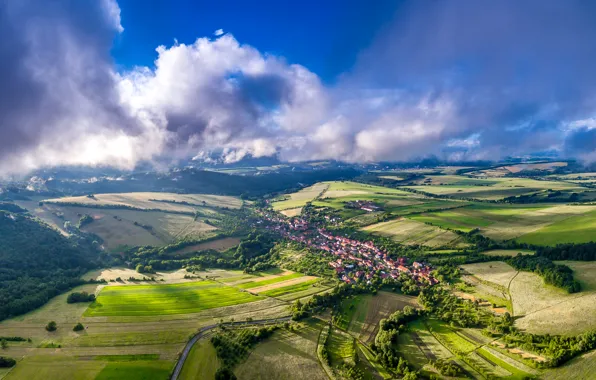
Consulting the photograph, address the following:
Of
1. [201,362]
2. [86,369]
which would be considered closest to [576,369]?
[201,362]

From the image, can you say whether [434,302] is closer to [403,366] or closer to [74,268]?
[403,366]

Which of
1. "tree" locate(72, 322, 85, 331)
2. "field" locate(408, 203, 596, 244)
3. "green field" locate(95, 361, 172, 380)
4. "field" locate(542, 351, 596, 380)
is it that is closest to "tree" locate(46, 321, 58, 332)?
"tree" locate(72, 322, 85, 331)

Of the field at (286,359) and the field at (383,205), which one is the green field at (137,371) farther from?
the field at (383,205)

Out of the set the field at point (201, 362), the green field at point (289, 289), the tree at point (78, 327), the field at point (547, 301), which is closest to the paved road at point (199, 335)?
the field at point (201, 362)

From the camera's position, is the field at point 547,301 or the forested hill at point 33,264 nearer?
the field at point 547,301

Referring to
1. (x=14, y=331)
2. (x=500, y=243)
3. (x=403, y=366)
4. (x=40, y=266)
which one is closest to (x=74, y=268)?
(x=40, y=266)

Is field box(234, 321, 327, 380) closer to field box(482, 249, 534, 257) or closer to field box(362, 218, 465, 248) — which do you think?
field box(362, 218, 465, 248)

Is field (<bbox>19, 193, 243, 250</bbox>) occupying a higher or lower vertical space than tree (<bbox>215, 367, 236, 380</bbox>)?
higher
